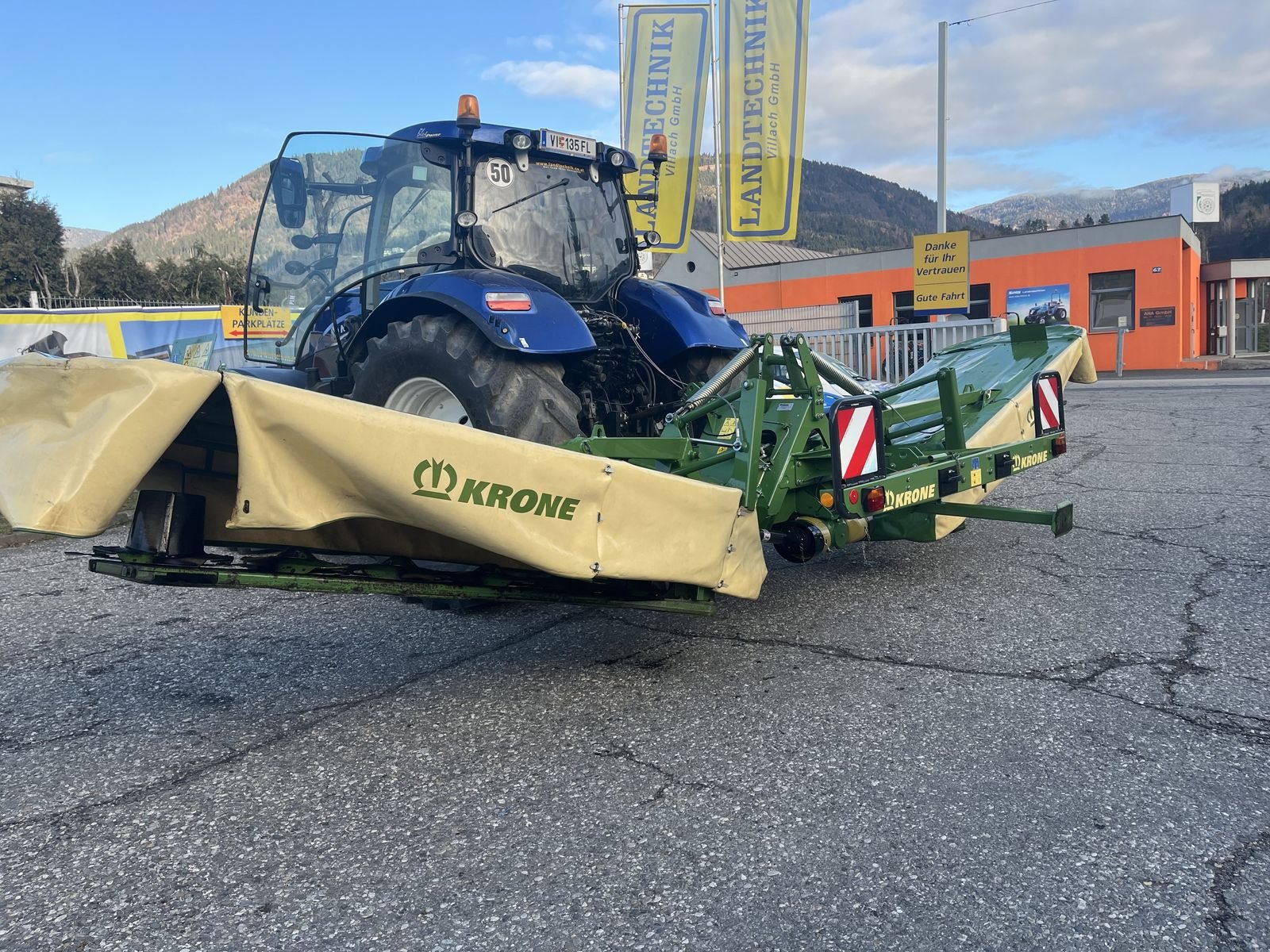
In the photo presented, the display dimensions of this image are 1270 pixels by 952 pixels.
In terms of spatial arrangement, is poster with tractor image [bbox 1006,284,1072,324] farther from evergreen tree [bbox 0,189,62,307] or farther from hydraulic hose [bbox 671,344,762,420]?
evergreen tree [bbox 0,189,62,307]

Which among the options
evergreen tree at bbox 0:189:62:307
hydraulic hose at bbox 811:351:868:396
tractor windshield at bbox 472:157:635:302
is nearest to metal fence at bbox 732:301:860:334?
tractor windshield at bbox 472:157:635:302

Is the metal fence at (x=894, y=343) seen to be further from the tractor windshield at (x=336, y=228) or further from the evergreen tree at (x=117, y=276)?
the evergreen tree at (x=117, y=276)

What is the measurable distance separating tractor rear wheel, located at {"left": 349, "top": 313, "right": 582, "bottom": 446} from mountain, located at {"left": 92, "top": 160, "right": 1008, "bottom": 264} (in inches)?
78.5

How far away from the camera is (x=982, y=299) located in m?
29.2

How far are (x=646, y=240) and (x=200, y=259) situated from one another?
128 ft

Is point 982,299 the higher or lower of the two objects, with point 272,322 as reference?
higher

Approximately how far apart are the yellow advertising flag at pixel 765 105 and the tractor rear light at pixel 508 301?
11.1 metres

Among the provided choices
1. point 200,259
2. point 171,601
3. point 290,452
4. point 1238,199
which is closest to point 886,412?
point 290,452

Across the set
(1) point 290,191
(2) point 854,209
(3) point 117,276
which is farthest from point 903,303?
(2) point 854,209

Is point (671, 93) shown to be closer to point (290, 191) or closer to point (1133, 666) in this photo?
point (290, 191)

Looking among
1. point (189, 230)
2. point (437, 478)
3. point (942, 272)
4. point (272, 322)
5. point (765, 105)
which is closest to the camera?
point (437, 478)

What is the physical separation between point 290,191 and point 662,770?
4524mm

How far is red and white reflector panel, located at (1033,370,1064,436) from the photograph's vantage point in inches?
187

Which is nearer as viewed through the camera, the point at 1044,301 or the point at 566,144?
the point at 566,144
